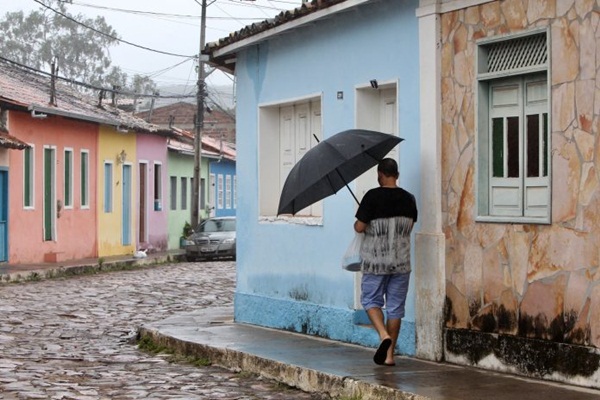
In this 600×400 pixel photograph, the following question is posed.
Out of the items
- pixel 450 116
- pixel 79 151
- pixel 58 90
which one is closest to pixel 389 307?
pixel 450 116

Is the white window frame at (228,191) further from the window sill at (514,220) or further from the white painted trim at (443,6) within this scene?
the window sill at (514,220)

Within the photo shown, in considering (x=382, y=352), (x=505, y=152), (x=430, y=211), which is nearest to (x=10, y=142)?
(x=430, y=211)

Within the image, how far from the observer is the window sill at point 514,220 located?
9.70 metres

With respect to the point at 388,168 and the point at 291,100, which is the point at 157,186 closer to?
the point at 291,100

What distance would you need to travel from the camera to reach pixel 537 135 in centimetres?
1004

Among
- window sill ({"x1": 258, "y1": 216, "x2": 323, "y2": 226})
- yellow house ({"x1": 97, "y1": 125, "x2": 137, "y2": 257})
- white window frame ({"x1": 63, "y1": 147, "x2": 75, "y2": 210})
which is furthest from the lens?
yellow house ({"x1": 97, "y1": 125, "x2": 137, "y2": 257})

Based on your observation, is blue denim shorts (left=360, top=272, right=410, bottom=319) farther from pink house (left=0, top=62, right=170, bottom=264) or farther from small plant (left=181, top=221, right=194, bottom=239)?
small plant (left=181, top=221, right=194, bottom=239)

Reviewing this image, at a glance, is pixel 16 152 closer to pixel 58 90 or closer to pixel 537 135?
pixel 58 90

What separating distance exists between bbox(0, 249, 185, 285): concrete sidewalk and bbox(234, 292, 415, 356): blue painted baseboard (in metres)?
12.0

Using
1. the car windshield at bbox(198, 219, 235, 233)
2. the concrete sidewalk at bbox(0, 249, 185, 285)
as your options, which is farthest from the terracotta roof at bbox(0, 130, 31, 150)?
the car windshield at bbox(198, 219, 235, 233)

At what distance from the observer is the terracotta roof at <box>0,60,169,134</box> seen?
3072cm

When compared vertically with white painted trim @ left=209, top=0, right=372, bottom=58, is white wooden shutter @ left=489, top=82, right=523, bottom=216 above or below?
below

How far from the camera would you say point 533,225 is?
32.2 feet

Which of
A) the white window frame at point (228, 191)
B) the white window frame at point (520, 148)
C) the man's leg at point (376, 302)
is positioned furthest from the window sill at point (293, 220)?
the white window frame at point (228, 191)
